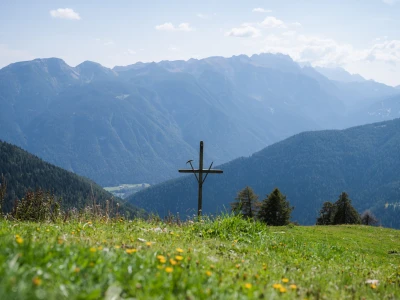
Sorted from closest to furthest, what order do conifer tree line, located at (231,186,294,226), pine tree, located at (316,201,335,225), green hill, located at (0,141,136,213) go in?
1. conifer tree line, located at (231,186,294,226)
2. pine tree, located at (316,201,335,225)
3. green hill, located at (0,141,136,213)

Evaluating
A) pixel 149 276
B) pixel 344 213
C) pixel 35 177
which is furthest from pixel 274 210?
pixel 35 177

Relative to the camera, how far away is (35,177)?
570 feet

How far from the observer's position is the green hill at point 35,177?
16775cm

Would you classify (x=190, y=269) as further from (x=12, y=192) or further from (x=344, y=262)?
(x=12, y=192)

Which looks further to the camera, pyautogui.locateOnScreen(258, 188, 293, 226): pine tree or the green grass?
pyautogui.locateOnScreen(258, 188, 293, 226): pine tree

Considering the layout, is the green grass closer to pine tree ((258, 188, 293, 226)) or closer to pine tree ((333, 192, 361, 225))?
pine tree ((258, 188, 293, 226))

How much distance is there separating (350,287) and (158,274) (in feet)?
11.6

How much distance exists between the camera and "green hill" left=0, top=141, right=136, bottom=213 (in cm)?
16775

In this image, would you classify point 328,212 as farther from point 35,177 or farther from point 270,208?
point 35,177

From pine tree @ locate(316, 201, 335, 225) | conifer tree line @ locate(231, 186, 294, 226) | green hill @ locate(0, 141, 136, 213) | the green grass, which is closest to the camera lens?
the green grass

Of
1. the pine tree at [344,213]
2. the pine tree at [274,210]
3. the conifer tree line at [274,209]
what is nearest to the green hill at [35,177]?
the conifer tree line at [274,209]

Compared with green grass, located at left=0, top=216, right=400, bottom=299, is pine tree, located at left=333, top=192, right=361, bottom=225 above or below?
below

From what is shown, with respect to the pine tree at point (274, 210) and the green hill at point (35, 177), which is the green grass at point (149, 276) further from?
the green hill at point (35, 177)

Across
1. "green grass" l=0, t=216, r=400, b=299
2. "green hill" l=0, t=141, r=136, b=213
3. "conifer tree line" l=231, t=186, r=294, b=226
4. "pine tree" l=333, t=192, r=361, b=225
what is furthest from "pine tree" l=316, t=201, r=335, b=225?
"green hill" l=0, t=141, r=136, b=213
